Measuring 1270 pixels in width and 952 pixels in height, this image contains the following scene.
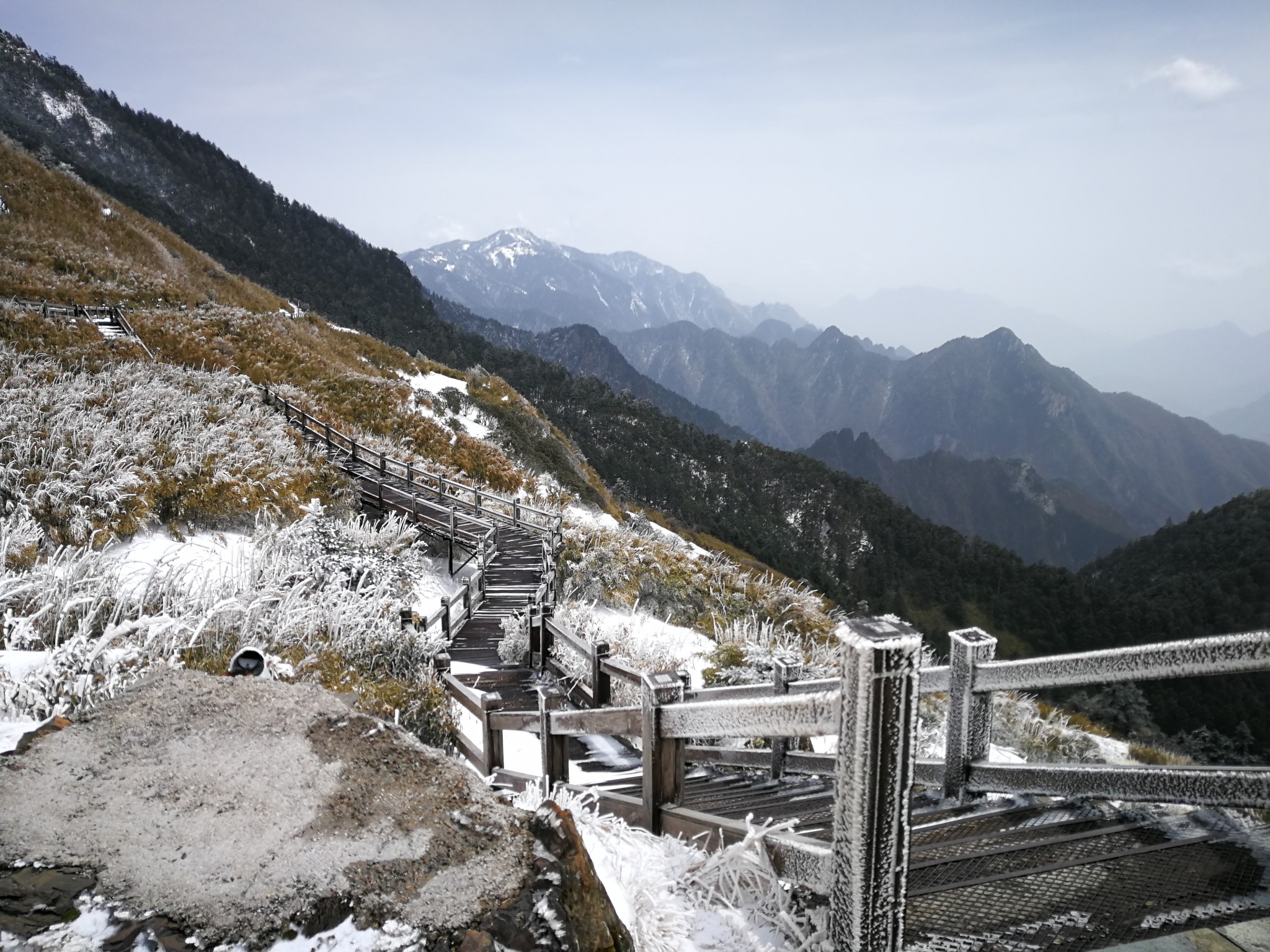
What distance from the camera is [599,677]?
6328 mm

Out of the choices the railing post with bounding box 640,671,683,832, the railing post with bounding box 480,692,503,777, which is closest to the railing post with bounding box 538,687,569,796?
the railing post with bounding box 480,692,503,777

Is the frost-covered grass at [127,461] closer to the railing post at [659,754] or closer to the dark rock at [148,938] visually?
the dark rock at [148,938]

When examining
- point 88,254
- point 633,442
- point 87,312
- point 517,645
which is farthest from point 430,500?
point 633,442

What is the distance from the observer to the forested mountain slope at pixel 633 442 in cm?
7338

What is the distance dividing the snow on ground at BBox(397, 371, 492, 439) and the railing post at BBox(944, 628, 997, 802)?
2146 centimetres

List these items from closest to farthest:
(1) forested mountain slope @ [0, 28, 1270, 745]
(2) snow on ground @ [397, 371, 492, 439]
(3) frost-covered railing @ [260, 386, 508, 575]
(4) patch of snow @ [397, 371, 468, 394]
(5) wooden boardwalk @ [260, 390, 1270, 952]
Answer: (5) wooden boardwalk @ [260, 390, 1270, 952]
(3) frost-covered railing @ [260, 386, 508, 575]
(2) snow on ground @ [397, 371, 492, 439]
(4) patch of snow @ [397, 371, 468, 394]
(1) forested mountain slope @ [0, 28, 1270, 745]

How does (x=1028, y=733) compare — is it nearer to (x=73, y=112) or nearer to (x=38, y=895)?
(x=38, y=895)

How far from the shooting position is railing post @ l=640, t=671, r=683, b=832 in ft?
9.64

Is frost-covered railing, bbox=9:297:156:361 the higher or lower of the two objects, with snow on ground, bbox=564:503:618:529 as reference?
higher

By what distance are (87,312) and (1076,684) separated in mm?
20769

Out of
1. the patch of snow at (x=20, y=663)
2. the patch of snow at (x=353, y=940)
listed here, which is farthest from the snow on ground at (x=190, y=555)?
the patch of snow at (x=353, y=940)

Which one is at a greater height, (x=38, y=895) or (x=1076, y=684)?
(x=1076, y=684)

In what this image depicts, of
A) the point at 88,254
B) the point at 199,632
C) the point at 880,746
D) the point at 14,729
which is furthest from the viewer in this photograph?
the point at 88,254

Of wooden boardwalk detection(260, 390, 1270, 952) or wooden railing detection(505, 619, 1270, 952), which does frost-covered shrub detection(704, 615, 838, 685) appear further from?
wooden boardwalk detection(260, 390, 1270, 952)
